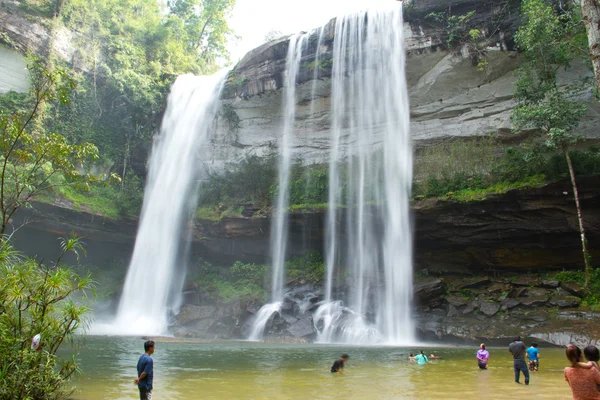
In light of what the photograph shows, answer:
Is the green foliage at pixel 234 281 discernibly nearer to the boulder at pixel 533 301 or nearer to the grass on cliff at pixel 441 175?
the grass on cliff at pixel 441 175

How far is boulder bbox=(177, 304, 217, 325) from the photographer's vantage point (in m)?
20.8

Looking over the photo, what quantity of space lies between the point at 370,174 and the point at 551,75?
9467 millimetres

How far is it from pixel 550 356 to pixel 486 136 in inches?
467

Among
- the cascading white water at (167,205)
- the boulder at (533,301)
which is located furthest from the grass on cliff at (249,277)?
the boulder at (533,301)

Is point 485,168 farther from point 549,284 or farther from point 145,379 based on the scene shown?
point 145,379

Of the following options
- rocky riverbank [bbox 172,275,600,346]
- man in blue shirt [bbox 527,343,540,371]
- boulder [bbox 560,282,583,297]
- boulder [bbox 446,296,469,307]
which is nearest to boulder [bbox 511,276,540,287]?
rocky riverbank [bbox 172,275,600,346]

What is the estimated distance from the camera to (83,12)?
27266 mm

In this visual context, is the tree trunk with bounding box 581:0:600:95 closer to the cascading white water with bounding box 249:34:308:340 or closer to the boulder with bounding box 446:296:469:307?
the boulder with bounding box 446:296:469:307

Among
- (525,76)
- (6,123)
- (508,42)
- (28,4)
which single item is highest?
(28,4)

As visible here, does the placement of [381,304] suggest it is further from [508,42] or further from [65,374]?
[65,374]

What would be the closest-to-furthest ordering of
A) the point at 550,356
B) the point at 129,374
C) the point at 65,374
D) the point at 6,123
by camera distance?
the point at 65,374 → the point at 6,123 → the point at 129,374 → the point at 550,356

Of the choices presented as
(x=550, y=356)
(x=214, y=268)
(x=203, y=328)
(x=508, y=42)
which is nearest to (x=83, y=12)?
(x=214, y=268)

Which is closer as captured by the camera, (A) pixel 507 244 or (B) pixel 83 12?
(A) pixel 507 244

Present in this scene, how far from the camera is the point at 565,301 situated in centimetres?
1545
